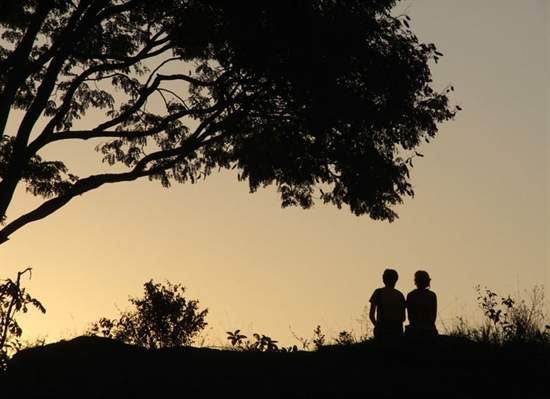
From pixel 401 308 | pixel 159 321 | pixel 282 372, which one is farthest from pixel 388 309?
pixel 159 321

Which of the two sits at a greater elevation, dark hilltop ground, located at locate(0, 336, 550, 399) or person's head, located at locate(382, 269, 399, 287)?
person's head, located at locate(382, 269, 399, 287)

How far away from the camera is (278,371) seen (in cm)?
1143

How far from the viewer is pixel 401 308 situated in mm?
13445

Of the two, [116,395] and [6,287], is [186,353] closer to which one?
[116,395]

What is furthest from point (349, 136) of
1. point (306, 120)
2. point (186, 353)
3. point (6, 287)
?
point (6, 287)

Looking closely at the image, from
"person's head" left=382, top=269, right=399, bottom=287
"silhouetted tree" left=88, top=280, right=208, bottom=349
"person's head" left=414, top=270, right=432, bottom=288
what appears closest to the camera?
"person's head" left=414, top=270, right=432, bottom=288

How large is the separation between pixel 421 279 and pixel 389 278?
548 mm

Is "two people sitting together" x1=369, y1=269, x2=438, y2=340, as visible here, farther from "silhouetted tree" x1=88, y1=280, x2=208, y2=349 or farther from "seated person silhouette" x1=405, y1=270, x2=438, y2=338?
"silhouetted tree" x1=88, y1=280, x2=208, y2=349

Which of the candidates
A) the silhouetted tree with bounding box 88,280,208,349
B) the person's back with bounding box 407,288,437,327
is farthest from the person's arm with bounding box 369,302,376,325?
the silhouetted tree with bounding box 88,280,208,349

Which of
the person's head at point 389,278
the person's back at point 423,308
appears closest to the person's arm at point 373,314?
the person's head at point 389,278

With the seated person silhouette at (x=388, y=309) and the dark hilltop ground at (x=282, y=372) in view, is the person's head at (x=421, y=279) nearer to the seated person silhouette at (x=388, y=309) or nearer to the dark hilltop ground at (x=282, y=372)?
the seated person silhouette at (x=388, y=309)

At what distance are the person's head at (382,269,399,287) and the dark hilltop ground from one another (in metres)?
1.34

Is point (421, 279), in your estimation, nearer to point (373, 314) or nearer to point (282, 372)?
point (373, 314)

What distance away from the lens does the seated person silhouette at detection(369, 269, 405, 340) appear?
13383mm
